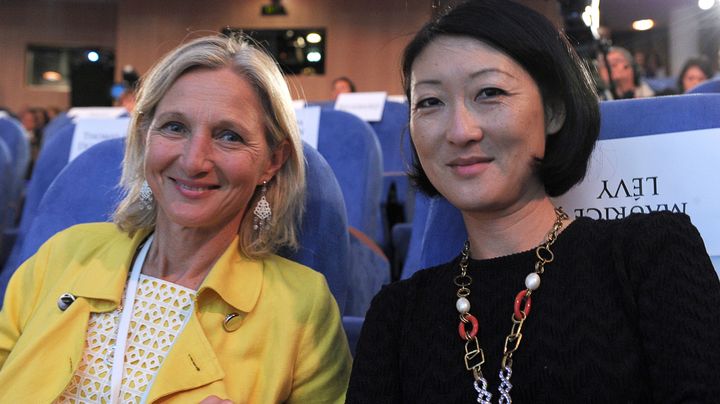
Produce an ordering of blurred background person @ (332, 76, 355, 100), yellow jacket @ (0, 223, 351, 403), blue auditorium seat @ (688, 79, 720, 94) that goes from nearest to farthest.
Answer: yellow jacket @ (0, 223, 351, 403) → blue auditorium seat @ (688, 79, 720, 94) → blurred background person @ (332, 76, 355, 100)

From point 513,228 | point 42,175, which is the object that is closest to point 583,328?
point 513,228

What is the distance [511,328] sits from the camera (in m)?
1.07

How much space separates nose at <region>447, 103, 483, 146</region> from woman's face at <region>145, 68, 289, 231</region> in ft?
1.42

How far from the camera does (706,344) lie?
3.04 feet

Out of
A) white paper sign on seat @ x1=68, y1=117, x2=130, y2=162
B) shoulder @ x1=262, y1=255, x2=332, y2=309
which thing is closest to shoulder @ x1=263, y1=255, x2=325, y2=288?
shoulder @ x1=262, y1=255, x2=332, y2=309

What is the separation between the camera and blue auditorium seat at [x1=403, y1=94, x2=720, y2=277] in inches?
51.9

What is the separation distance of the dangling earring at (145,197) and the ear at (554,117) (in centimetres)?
79

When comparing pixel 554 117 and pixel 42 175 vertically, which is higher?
pixel 554 117

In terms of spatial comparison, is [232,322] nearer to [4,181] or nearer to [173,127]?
[173,127]

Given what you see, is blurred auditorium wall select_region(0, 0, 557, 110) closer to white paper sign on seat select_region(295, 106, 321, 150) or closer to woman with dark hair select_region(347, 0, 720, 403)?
white paper sign on seat select_region(295, 106, 321, 150)

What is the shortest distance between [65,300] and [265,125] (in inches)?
18.5

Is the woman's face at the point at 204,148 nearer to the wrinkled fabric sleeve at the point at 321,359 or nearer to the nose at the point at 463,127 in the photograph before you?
the wrinkled fabric sleeve at the point at 321,359

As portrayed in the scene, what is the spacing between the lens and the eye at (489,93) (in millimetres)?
1106

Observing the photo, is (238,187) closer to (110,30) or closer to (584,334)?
(584,334)
